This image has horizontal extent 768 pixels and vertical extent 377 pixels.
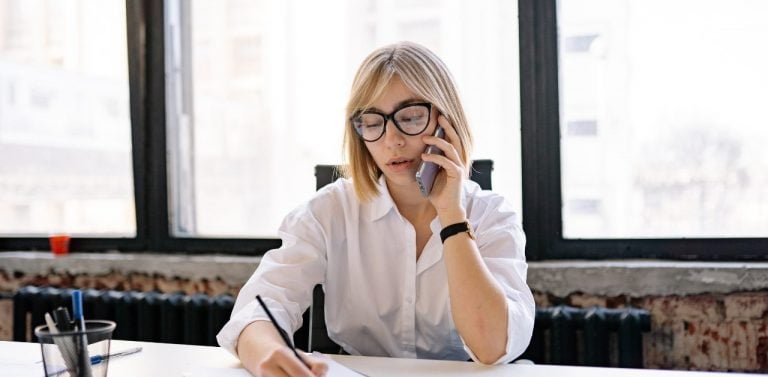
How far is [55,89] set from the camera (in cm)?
270

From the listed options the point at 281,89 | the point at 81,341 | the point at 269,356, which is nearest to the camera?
the point at 81,341

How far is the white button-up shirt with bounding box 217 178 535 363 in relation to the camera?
1.44 meters

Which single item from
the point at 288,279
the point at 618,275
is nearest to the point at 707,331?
the point at 618,275

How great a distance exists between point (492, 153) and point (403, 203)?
69 cm

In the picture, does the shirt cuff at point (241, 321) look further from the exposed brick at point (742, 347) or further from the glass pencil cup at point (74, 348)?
the exposed brick at point (742, 347)

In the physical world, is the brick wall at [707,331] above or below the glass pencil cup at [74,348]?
below

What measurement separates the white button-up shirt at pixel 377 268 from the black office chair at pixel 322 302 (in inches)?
0.9

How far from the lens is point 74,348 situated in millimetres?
965

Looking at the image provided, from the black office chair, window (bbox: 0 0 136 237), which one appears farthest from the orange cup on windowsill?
the black office chair

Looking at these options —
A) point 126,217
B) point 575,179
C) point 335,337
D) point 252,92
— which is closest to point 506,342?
point 335,337

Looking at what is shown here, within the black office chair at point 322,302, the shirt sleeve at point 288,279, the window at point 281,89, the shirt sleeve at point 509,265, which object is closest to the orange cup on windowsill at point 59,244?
the window at point 281,89

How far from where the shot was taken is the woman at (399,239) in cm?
137

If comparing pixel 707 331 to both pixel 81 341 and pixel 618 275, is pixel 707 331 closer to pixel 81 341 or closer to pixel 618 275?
pixel 618 275

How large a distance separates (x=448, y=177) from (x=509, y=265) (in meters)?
0.22
